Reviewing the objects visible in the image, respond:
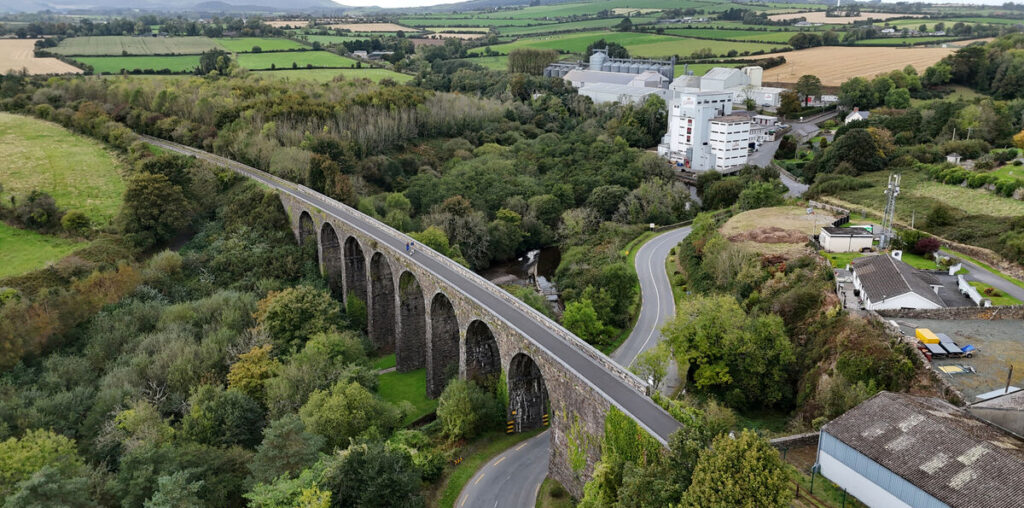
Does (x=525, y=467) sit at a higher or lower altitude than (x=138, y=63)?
lower

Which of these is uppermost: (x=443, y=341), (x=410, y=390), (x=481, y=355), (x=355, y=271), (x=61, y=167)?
(x=61, y=167)

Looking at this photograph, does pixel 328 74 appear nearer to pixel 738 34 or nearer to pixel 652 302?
pixel 652 302

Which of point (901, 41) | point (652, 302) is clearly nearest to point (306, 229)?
point (652, 302)

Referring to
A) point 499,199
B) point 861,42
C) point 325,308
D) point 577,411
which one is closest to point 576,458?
point 577,411

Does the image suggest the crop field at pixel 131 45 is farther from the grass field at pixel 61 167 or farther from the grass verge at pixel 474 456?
the grass verge at pixel 474 456

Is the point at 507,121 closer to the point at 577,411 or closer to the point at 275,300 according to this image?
the point at 275,300

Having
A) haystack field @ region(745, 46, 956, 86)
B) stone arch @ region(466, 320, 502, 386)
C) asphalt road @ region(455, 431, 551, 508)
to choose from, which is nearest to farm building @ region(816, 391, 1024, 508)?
asphalt road @ region(455, 431, 551, 508)
